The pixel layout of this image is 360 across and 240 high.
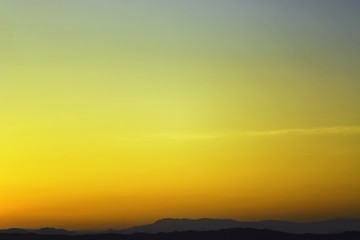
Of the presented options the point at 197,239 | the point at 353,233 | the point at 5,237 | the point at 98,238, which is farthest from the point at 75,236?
the point at 353,233

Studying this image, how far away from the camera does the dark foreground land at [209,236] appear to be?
473 feet

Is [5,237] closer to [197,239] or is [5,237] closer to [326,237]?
[197,239]

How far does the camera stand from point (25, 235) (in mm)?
154000

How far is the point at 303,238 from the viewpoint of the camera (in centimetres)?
14412

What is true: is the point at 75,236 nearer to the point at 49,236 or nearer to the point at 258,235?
the point at 49,236

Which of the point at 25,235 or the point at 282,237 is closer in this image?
the point at 282,237

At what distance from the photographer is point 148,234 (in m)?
158

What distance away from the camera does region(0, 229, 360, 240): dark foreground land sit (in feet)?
473

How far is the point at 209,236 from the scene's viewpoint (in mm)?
152500

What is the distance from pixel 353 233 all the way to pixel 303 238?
1089 centimetres

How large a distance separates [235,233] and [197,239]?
9.02 metres

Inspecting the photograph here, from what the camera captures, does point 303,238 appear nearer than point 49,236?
Yes

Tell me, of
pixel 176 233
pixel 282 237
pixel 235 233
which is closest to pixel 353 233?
pixel 282 237

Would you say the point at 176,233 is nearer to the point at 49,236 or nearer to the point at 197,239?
the point at 197,239
